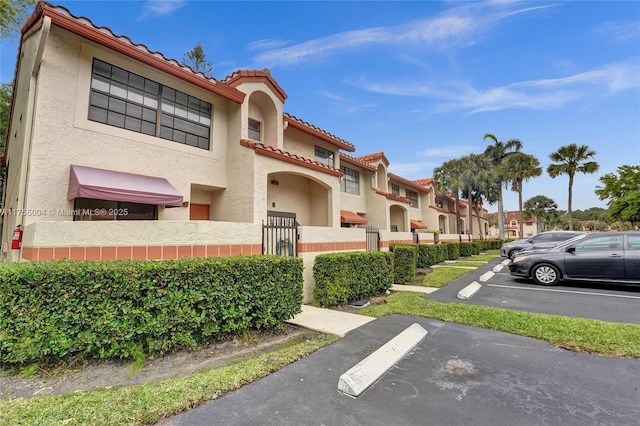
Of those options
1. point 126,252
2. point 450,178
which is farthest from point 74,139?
point 450,178

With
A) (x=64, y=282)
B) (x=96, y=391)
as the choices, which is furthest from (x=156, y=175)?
(x=96, y=391)

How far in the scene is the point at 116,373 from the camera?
3.61 meters

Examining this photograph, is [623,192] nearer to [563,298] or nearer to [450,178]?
[450,178]

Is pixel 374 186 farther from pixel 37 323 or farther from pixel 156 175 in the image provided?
pixel 37 323

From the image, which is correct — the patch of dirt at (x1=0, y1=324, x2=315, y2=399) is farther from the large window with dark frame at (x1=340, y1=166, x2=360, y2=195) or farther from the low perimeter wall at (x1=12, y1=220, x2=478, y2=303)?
the large window with dark frame at (x1=340, y1=166, x2=360, y2=195)

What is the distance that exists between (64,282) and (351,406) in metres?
3.95

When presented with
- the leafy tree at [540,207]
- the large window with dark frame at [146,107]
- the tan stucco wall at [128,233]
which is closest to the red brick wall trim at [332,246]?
the tan stucco wall at [128,233]

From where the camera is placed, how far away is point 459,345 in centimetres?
441

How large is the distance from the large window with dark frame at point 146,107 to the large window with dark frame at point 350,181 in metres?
9.69

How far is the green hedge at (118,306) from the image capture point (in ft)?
11.2

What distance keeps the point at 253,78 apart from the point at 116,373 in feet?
34.1

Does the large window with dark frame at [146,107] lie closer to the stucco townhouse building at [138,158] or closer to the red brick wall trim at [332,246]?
the stucco townhouse building at [138,158]

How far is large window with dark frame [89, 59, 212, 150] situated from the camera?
7.58 meters

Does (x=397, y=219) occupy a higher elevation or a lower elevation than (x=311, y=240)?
higher
